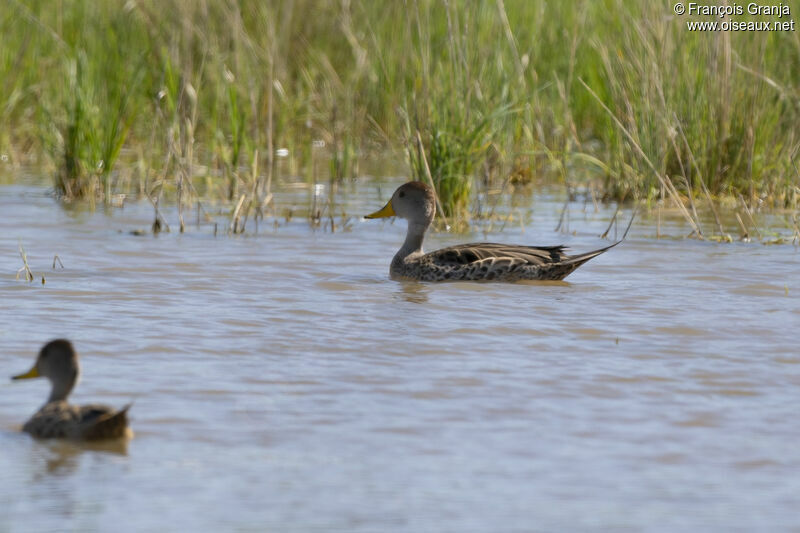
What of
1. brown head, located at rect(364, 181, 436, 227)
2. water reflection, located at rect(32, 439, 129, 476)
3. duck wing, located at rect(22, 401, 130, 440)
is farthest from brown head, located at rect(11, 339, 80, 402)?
brown head, located at rect(364, 181, 436, 227)

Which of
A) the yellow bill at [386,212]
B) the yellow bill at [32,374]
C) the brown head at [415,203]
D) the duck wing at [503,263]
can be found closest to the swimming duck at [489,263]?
the duck wing at [503,263]

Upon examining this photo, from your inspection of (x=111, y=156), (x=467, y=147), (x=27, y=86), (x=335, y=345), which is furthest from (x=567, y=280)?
(x=27, y=86)

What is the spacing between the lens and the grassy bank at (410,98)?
38.1 ft

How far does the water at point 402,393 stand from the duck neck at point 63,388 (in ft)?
0.72

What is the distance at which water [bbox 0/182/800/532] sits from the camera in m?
4.61

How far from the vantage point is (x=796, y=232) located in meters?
10.8

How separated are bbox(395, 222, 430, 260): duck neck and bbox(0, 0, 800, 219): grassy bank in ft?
4.09

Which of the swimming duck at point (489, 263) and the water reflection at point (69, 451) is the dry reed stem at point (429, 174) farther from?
the water reflection at point (69, 451)

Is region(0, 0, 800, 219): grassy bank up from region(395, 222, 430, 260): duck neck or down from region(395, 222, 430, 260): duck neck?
up

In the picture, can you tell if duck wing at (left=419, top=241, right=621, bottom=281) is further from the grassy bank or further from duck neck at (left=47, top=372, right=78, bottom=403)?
duck neck at (left=47, top=372, right=78, bottom=403)

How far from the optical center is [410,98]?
12242 millimetres

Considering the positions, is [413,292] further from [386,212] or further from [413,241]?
[386,212]

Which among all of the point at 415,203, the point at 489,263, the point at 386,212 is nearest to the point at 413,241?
the point at 415,203

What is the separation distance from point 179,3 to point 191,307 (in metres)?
5.59
